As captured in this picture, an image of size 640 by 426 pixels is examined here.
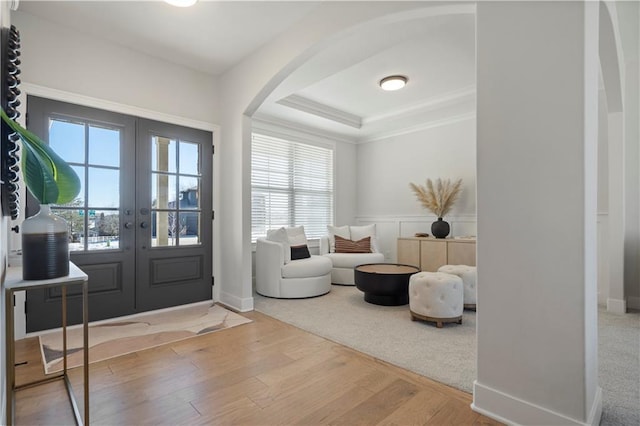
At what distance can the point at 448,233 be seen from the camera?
16.7 feet

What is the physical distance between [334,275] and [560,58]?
160 inches

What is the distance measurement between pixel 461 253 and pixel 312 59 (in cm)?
341

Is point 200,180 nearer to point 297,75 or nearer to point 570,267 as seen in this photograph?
point 297,75

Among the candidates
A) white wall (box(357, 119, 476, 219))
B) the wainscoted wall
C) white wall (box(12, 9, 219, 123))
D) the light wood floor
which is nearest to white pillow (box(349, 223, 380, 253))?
the wainscoted wall

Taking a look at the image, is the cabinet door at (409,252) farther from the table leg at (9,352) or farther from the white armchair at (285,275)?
the table leg at (9,352)

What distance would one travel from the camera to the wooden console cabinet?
464 centimetres

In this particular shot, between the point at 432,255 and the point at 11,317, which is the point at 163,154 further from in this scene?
the point at 432,255

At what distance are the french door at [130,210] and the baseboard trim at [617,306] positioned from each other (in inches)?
186

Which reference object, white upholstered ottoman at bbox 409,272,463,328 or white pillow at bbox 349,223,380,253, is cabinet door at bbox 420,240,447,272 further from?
white upholstered ottoman at bbox 409,272,463,328

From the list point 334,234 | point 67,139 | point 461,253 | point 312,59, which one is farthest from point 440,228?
point 67,139

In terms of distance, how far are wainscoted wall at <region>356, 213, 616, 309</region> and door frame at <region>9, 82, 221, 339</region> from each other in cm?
344

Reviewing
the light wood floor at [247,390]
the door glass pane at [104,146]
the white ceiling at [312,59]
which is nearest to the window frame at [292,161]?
the white ceiling at [312,59]

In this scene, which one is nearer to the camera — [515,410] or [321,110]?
[515,410]

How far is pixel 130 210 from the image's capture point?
334 cm
